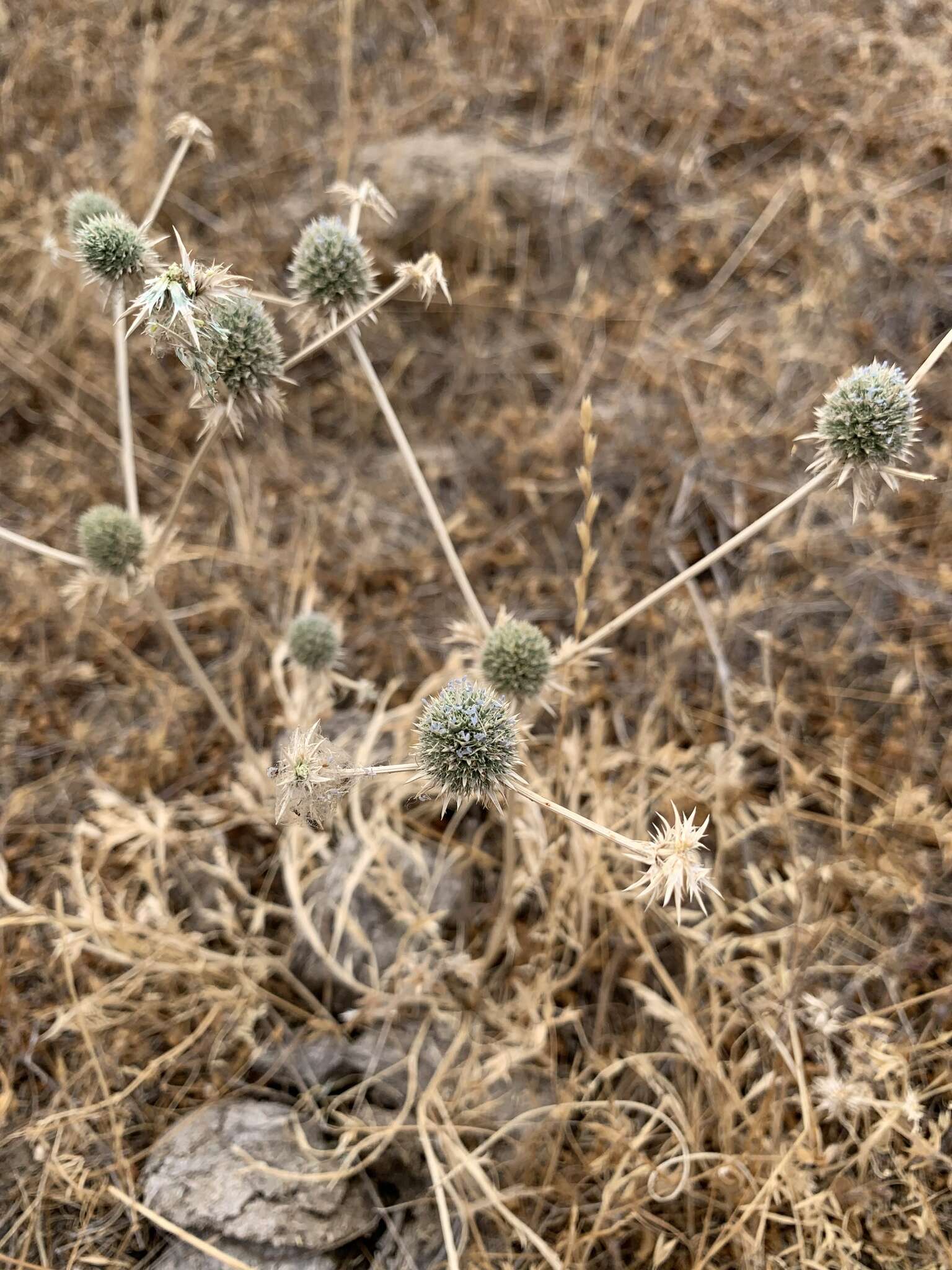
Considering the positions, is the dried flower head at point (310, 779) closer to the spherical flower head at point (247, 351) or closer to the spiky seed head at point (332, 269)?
the spherical flower head at point (247, 351)

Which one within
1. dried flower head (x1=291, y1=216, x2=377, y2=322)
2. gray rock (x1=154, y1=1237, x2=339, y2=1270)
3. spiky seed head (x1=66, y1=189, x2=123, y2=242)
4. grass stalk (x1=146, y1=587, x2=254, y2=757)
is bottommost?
gray rock (x1=154, y1=1237, x2=339, y2=1270)

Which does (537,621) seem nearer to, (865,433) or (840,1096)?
(865,433)

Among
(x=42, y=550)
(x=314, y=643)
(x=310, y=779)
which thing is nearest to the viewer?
(x=310, y=779)

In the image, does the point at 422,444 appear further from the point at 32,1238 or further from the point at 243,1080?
the point at 32,1238

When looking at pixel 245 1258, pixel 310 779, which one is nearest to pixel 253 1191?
pixel 245 1258

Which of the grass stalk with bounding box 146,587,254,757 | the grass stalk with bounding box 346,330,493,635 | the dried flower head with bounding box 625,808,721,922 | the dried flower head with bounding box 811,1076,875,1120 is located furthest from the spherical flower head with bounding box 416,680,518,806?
the dried flower head with bounding box 811,1076,875,1120

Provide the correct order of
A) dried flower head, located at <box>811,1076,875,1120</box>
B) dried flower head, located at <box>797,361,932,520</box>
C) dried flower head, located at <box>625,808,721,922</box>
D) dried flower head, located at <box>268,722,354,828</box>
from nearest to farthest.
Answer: dried flower head, located at <box>625,808,721,922</box> < dried flower head, located at <box>268,722,354,828</box> < dried flower head, located at <box>797,361,932,520</box> < dried flower head, located at <box>811,1076,875,1120</box>

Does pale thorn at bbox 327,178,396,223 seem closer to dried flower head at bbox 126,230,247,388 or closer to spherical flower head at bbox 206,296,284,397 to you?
spherical flower head at bbox 206,296,284,397

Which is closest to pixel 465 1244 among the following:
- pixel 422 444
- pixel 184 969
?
pixel 184 969
